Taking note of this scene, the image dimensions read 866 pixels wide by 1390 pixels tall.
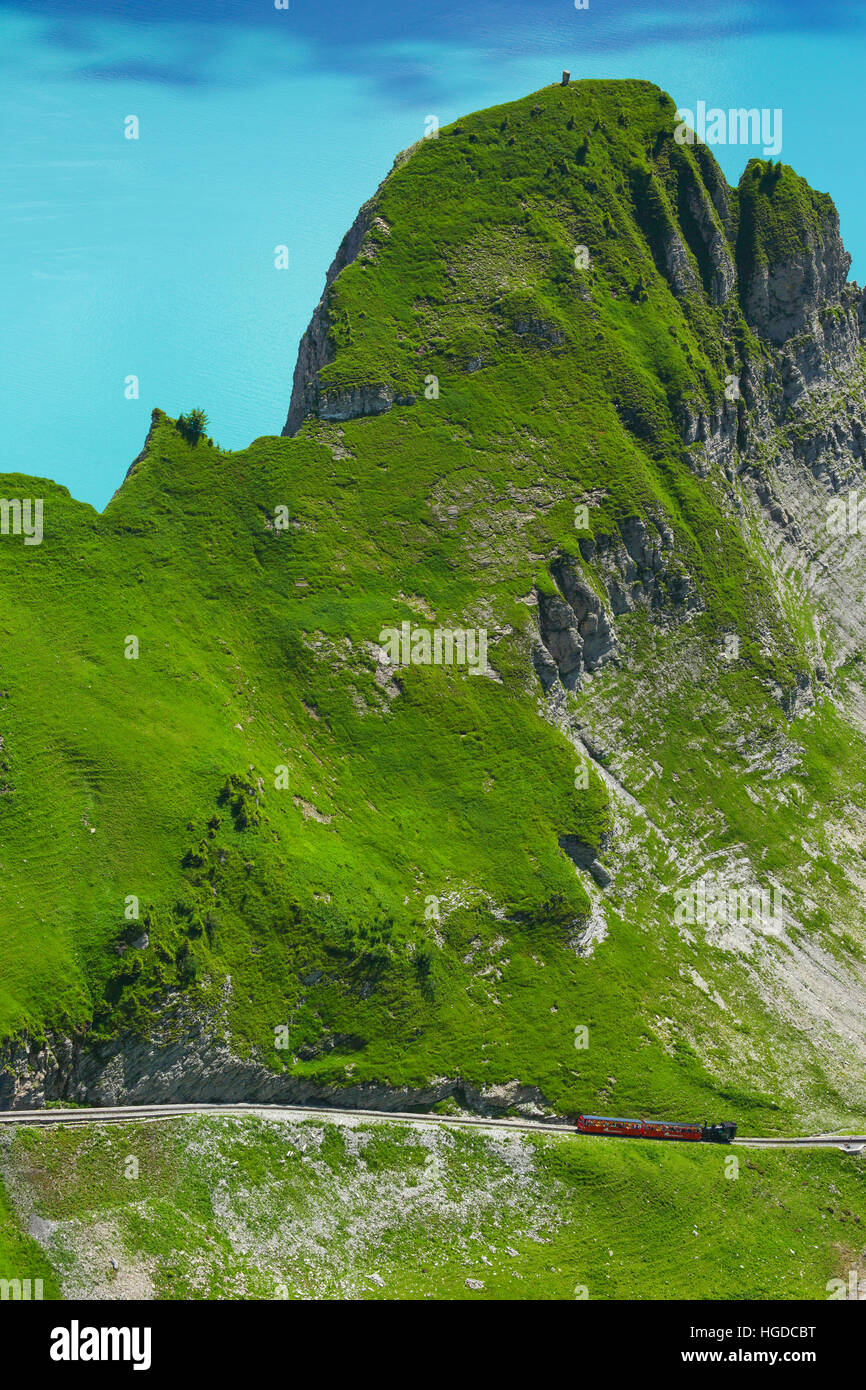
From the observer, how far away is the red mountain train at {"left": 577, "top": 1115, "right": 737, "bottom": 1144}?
113812mm

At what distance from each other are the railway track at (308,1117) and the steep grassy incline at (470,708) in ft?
5.85

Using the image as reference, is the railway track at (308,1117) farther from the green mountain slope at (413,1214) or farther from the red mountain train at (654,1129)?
the red mountain train at (654,1129)

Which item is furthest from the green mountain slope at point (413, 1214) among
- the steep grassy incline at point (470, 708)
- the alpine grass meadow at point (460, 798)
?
the steep grassy incline at point (470, 708)

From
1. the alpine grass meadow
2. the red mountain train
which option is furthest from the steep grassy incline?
the red mountain train

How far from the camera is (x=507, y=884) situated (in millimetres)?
126250

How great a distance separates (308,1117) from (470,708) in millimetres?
51329

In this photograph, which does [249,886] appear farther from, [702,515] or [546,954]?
[702,515]

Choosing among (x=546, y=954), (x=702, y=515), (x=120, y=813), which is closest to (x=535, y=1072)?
(x=546, y=954)

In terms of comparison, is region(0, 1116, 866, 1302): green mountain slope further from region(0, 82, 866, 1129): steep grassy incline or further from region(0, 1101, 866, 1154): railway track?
region(0, 82, 866, 1129): steep grassy incline

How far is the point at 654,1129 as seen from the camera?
11525cm

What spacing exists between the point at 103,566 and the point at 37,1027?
175 ft

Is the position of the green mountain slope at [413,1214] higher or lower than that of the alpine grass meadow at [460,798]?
lower

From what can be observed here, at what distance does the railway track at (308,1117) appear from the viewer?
93.1 meters

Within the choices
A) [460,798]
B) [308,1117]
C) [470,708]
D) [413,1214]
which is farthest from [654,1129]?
[470,708]
